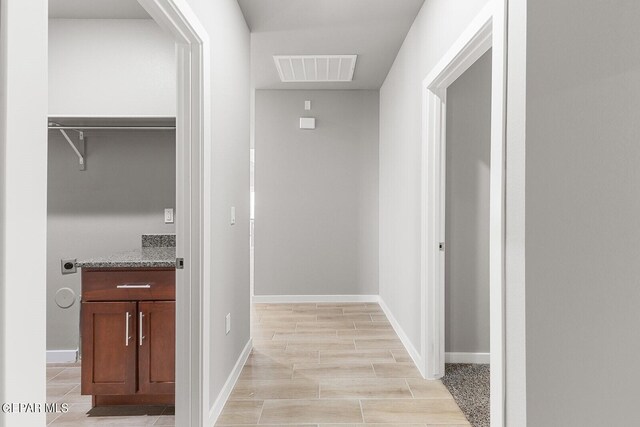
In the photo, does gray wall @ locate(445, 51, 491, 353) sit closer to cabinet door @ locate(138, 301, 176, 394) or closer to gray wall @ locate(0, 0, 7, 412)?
cabinet door @ locate(138, 301, 176, 394)

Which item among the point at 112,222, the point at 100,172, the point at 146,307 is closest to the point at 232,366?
the point at 146,307

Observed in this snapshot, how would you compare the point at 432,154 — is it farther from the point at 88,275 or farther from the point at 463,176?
the point at 88,275

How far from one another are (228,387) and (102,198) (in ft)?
5.71

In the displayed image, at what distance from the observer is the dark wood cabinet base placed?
2.40 m

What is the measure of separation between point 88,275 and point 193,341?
2.52 feet

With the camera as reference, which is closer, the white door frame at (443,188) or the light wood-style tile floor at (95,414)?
the white door frame at (443,188)

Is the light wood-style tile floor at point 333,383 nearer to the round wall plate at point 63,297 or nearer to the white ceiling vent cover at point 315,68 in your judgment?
the round wall plate at point 63,297

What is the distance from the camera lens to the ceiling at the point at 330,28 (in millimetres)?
3127

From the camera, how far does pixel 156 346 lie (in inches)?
92.2

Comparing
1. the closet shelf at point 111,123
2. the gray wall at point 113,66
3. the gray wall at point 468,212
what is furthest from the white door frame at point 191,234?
the gray wall at point 468,212

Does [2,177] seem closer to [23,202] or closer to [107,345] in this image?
[23,202]

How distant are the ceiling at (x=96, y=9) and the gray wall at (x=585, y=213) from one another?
2.55 m

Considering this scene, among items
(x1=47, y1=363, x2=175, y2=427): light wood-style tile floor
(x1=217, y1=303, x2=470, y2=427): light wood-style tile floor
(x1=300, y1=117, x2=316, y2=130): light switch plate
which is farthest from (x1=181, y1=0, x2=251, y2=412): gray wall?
(x1=300, y1=117, x2=316, y2=130): light switch plate

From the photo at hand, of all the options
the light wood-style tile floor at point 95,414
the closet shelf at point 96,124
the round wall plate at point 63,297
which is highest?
the closet shelf at point 96,124
